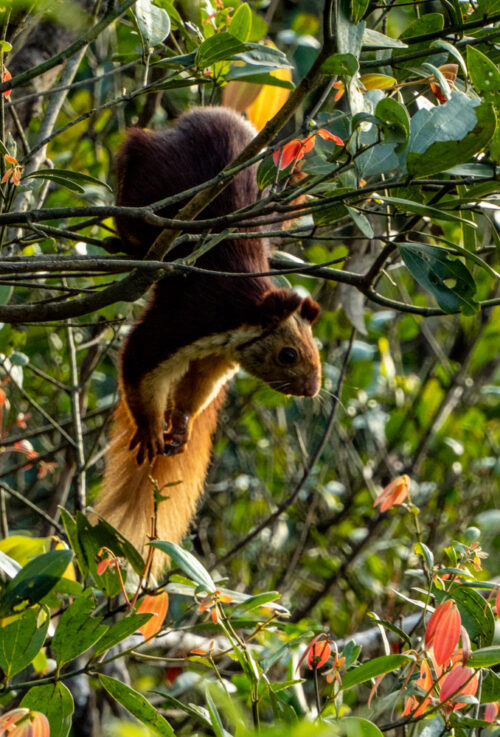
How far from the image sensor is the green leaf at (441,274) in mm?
1394

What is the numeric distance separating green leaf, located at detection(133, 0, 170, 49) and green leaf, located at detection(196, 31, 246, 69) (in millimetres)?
105

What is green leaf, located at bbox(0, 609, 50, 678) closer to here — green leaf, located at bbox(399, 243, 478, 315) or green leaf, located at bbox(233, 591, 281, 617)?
green leaf, located at bbox(233, 591, 281, 617)

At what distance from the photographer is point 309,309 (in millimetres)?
2545

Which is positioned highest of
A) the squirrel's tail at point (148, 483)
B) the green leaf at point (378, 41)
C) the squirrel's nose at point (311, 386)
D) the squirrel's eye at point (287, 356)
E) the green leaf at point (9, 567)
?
the green leaf at point (378, 41)

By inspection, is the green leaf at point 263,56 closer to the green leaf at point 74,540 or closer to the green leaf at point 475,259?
the green leaf at point 475,259

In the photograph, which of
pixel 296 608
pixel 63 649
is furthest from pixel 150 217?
Answer: pixel 296 608

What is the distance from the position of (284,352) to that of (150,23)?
3.59ft

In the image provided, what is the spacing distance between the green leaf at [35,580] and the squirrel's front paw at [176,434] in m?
1.12

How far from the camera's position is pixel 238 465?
3.88 metres

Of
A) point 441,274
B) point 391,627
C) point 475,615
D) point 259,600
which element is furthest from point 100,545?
point 441,274

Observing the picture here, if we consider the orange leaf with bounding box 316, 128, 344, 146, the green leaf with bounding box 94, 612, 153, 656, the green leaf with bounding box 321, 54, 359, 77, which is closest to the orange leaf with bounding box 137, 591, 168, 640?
the green leaf with bounding box 94, 612, 153, 656

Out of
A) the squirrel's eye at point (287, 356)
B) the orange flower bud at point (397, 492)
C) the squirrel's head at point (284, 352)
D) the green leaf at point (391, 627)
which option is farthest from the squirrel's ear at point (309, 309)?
the green leaf at point (391, 627)

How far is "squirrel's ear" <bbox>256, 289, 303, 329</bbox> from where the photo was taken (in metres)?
2.42

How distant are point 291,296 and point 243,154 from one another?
105 centimetres
